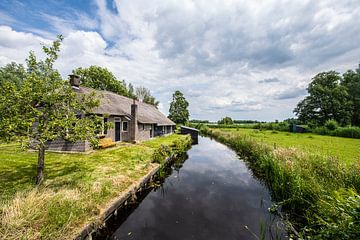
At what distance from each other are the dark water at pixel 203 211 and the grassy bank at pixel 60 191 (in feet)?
3.72

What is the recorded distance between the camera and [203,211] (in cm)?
612

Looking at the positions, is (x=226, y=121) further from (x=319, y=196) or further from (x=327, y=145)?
(x=319, y=196)

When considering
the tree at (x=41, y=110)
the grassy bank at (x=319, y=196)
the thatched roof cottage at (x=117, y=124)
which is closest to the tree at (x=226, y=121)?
the thatched roof cottage at (x=117, y=124)

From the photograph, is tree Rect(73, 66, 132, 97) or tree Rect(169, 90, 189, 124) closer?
tree Rect(73, 66, 132, 97)

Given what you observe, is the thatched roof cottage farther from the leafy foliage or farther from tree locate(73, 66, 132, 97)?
the leafy foliage

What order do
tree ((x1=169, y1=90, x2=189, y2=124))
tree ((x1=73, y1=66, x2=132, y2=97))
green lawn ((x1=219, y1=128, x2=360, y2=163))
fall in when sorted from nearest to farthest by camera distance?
green lawn ((x1=219, y1=128, x2=360, y2=163)) < tree ((x1=73, y1=66, x2=132, y2=97)) < tree ((x1=169, y1=90, x2=189, y2=124))

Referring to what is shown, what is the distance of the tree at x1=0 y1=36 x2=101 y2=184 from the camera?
5357 mm

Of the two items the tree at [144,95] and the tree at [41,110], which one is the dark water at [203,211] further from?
the tree at [144,95]

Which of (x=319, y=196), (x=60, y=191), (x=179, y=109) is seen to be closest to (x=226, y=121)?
(x=179, y=109)

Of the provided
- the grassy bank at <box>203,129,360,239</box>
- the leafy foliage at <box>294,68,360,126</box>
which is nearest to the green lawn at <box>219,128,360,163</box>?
the grassy bank at <box>203,129,360,239</box>

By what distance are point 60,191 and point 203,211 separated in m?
4.83

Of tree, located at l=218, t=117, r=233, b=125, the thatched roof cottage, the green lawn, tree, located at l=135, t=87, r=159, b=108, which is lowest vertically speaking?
the green lawn

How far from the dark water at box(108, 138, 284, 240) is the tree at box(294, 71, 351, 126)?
140 feet

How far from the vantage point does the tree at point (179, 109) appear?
165 ft
